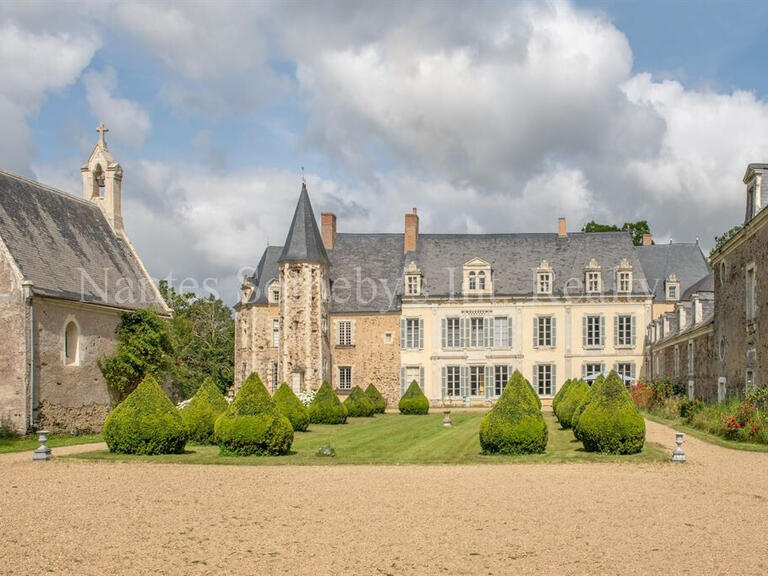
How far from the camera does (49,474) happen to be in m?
12.7

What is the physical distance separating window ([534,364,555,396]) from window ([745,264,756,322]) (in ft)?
58.6

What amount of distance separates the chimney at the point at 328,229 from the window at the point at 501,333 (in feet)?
30.4

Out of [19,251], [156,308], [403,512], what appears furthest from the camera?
[156,308]

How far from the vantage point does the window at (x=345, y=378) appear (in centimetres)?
3903

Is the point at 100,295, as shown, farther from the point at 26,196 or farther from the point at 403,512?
the point at 403,512

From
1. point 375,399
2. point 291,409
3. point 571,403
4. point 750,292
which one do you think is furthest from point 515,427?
point 375,399

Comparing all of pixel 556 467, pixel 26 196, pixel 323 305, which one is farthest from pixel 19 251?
pixel 323 305

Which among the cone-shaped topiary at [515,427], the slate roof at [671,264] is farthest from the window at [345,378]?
the cone-shaped topiary at [515,427]

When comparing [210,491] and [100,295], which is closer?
[210,491]

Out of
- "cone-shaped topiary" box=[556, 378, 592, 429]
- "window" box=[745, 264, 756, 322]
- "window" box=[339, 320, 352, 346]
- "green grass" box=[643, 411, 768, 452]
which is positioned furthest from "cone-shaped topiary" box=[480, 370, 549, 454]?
"window" box=[339, 320, 352, 346]

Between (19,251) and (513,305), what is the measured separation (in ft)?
78.4

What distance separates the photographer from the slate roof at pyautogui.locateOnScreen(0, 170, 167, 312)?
20500mm

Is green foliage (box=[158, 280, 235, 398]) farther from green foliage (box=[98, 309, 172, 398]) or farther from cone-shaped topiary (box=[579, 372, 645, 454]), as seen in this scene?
cone-shaped topiary (box=[579, 372, 645, 454])

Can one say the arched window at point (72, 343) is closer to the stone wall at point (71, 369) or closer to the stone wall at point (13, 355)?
the stone wall at point (71, 369)
